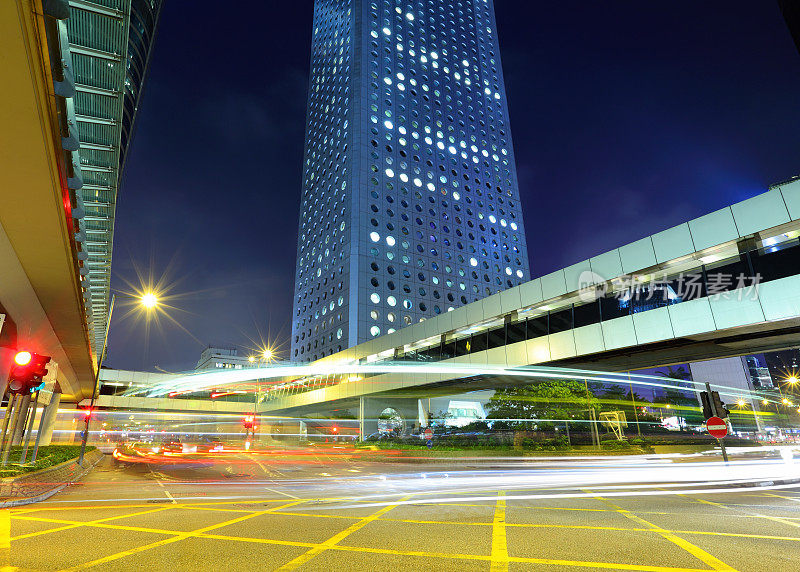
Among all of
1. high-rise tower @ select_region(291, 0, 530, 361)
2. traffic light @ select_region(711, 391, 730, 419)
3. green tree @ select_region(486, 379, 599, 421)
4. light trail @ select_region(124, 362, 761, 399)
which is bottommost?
traffic light @ select_region(711, 391, 730, 419)

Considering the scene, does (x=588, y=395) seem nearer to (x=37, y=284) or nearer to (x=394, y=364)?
(x=394, y=364)

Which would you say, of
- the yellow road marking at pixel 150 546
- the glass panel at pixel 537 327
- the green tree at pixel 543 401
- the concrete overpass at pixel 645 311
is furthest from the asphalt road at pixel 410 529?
the green tree at pixel 543 401

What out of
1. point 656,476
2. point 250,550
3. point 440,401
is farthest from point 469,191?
point 250,550

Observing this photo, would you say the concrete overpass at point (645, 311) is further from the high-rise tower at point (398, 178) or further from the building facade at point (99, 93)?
the high-rise tower at point (398, 178)

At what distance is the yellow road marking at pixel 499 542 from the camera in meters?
5.54

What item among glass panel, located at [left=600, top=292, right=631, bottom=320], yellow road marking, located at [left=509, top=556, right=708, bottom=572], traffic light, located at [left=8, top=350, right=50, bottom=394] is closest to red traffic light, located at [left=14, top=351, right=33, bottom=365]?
traffic light, located at [left=8, top=350, right=50, bottom=394]

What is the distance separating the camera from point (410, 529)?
783 centimetres

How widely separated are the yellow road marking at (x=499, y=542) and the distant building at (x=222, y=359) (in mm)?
163669

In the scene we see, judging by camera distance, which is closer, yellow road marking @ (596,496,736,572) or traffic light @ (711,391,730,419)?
yellow road marking @ (596,496,736,572)

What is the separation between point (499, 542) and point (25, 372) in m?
12.5

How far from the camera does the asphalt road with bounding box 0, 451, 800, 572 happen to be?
5.75m

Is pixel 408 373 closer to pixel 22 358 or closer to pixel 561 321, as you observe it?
pixel 561 321

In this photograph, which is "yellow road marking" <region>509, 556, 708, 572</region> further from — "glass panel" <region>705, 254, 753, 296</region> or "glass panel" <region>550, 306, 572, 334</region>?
"glass panel" <region>550, 306, 572, 334</region>

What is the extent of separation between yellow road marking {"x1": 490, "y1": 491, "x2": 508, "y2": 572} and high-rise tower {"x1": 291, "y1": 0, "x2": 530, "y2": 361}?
5312 cm
